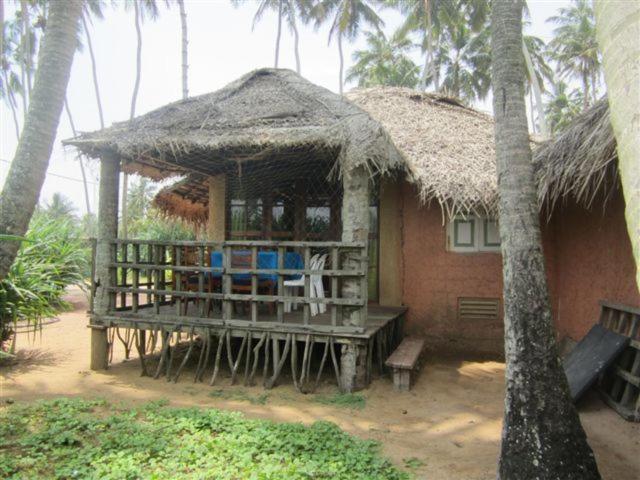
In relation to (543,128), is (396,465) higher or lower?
lower

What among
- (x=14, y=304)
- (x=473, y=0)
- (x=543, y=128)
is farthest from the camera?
(x=473, y=0)

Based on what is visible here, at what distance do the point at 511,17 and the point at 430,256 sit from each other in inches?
184

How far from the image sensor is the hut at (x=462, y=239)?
5.96 m

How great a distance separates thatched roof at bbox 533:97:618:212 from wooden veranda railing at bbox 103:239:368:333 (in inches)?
97.3

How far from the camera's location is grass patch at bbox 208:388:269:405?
5.06 metres

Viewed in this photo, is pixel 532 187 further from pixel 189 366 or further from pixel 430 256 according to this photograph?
pixel 189 366

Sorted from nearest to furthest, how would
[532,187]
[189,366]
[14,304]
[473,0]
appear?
[532,187], [14,304], [189,366], [473,0]

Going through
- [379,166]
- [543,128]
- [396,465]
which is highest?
[543,128]

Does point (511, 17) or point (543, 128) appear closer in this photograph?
point (511, 17)

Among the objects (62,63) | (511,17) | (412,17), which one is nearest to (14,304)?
(62,63)

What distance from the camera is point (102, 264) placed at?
6.27 meters

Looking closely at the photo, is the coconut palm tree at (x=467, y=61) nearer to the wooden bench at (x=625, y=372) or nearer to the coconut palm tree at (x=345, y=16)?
the coconut palm tree at (x=345, y=16)

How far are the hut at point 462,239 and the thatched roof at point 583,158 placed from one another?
0.12 feet

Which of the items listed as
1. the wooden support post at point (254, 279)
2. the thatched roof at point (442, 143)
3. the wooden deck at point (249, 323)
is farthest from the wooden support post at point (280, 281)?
the thatched roof at point (442, 143)
